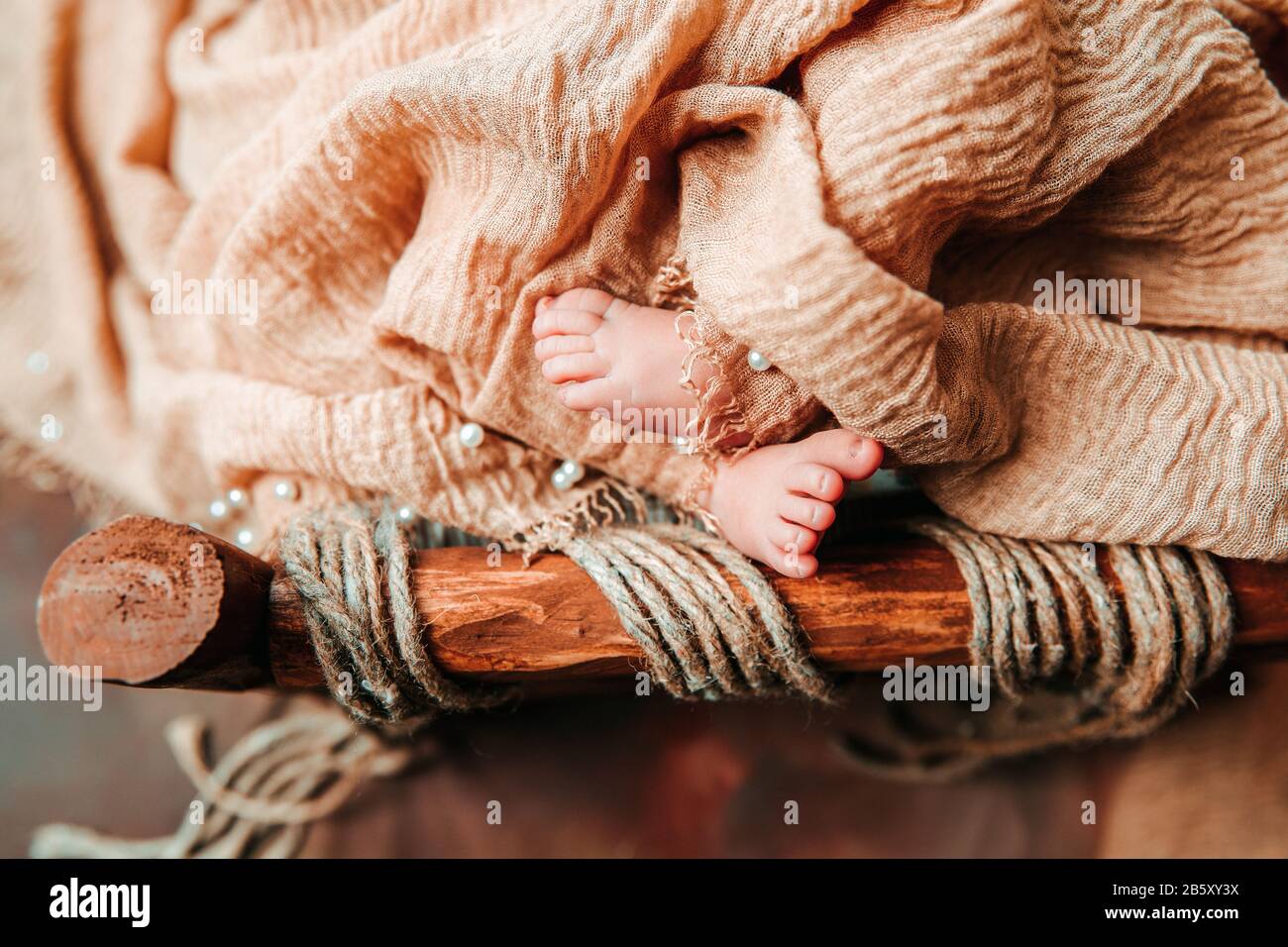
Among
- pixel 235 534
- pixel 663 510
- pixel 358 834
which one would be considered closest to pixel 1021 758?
pixel 663 510

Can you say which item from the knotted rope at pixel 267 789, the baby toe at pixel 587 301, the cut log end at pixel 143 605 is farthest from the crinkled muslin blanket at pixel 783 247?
the knotted rope at pixel 267 789

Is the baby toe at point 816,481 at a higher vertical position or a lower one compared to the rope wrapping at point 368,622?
higher

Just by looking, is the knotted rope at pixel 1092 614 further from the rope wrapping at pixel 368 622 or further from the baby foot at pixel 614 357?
the rope wrapping at pixel 368 622

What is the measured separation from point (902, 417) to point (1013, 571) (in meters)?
0.18

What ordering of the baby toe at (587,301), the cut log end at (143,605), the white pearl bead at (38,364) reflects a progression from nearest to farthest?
1. the cut log end at (143,605)
2. the baby toe at (587,301)
3. the white pearl bead at (38,364)

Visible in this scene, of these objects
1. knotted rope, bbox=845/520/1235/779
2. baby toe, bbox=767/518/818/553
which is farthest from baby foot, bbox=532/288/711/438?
knotted rope, bbox=845/520/1235/779

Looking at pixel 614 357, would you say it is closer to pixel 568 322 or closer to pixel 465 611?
pixel 568 322

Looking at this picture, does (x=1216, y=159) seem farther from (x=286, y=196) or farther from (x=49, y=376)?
(x=49, y=376)

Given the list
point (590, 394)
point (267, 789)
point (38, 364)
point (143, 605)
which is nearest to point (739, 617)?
Answer: point (590, 394)

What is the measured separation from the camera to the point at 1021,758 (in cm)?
96

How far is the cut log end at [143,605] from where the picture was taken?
0.50 m

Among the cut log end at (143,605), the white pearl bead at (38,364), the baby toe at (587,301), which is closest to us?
the cut log end at (143,605)

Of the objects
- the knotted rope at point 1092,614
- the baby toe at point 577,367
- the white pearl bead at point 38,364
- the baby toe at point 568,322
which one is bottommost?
the knotted rope at point 1092,614

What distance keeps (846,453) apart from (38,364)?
85 cm
